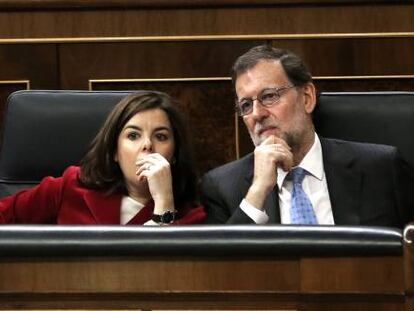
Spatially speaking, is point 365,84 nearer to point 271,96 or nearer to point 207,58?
point 207,58

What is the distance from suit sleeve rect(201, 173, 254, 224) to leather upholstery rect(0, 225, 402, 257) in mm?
632

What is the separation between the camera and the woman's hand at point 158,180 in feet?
4.34

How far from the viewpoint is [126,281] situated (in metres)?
0.69

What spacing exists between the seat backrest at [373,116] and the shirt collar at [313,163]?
6cm

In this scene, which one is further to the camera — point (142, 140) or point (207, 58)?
point (207, 58)

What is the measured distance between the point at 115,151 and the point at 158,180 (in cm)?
10

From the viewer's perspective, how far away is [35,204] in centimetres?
136

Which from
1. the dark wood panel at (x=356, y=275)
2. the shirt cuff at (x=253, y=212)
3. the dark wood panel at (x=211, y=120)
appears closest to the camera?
the dark wood panel at (x=356, y=275)

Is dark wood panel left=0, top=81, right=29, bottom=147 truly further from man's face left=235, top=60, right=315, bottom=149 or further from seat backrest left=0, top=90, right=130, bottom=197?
man's face left=235, top=60, right=315, bottom=149

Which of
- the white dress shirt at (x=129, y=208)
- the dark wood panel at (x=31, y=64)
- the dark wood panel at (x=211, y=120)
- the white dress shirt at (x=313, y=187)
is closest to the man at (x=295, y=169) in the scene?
the white dress shirt at (x=313, y=187)

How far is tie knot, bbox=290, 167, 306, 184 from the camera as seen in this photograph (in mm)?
1386

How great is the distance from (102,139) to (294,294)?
736mm

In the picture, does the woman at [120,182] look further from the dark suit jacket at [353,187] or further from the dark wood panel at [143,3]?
the dark wood panel at [143,3]

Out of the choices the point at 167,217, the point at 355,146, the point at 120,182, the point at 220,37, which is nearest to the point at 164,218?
the point at 167,217
